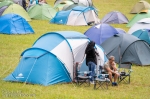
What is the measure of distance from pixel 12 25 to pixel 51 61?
12.5 metres

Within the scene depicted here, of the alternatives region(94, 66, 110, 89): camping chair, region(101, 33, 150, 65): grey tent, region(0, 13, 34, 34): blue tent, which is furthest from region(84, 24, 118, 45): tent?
region(94, 66, 110, 89): camping chair

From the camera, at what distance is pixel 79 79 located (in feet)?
50.5

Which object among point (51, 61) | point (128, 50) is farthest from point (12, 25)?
point (51, 61)

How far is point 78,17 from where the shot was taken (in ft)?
108

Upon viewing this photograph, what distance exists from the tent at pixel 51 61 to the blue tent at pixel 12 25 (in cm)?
1132

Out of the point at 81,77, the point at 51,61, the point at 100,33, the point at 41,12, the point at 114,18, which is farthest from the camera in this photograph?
the point at 41,12

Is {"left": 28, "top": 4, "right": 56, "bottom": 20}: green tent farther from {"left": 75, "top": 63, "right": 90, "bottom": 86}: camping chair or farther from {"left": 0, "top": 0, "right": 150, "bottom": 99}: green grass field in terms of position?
{"left": 75, "top": 63, "right": 90, "bottom": 86}: camping chair

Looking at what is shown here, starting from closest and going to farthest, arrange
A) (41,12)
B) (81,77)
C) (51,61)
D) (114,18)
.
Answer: (81,77)
(51,61)
(114,18)
(41,12)

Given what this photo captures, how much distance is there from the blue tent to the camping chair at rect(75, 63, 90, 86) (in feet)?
41.0

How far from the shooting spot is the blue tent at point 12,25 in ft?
89.6

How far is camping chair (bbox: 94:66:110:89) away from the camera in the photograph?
590 inches

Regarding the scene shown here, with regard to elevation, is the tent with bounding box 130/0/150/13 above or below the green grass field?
below

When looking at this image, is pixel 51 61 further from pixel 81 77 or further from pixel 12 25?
pixel 12 25

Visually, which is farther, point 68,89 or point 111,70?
point 111,70
